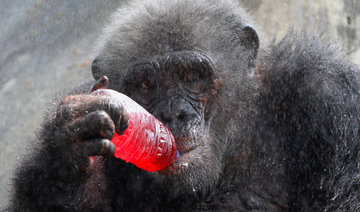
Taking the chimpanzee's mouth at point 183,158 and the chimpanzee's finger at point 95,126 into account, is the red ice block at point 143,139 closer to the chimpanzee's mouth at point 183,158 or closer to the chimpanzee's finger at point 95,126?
the chimpanzee's mouth at point 183,158

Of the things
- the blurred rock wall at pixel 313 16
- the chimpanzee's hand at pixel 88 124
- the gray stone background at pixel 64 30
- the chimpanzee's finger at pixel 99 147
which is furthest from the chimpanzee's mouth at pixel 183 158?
the blurred rock wall at pixel 313 16

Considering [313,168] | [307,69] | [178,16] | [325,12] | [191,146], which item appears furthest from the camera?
[325,12]

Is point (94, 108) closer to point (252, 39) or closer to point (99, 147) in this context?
point (99, 147)

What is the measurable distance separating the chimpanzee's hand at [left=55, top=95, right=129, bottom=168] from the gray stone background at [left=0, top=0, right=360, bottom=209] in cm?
487

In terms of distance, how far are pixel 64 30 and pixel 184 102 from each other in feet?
16.4

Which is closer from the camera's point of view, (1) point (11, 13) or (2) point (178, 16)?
(2) point (178, 16)

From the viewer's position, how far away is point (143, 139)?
131 inches

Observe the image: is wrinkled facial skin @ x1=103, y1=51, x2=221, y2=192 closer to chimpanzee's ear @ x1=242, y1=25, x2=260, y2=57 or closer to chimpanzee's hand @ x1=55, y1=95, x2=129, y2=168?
chimpanzee's ear @ x1=242, y1=25, x2=260, y2=57

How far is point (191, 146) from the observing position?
11.7 ft

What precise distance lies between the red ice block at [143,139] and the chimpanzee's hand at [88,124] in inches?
6.2

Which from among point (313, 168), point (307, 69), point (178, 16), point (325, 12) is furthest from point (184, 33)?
point (325, 12)

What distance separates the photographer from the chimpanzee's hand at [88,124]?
2.89m

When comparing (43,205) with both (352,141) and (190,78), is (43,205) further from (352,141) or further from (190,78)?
(352,141)

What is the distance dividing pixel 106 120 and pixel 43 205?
4.64ft
